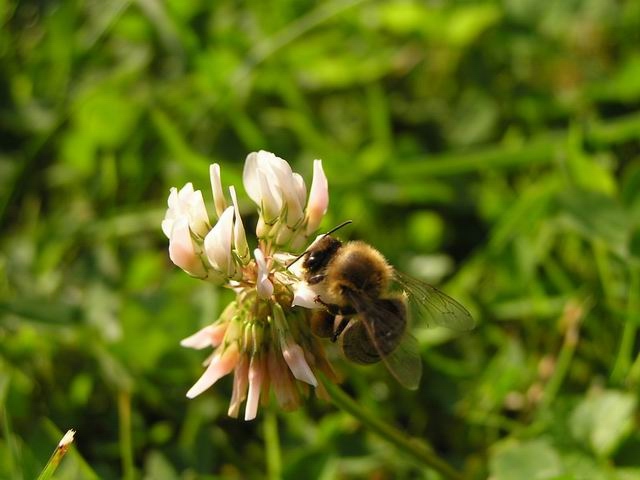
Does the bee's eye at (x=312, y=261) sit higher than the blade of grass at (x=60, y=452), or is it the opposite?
the bee's eye at (x=312, y=261)

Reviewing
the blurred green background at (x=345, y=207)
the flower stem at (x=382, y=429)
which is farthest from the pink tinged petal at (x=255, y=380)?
the blurred green background at (x=345, y=207)

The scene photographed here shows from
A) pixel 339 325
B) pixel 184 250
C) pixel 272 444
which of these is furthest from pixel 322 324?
pixel 272 444

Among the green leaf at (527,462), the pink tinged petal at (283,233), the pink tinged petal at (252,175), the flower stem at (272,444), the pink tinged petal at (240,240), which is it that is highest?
the pink tinged petal at (252,175)

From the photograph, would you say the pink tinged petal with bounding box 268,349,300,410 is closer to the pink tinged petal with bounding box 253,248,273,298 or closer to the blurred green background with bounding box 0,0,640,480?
the pink tinged petal with bounding box 253,248,273,298

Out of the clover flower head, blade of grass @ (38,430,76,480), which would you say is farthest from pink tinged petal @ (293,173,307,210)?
blade of grass @ (38,430,76,480)

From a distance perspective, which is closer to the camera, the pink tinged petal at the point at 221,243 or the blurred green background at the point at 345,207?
the pink tinged petal at the point at 221,243

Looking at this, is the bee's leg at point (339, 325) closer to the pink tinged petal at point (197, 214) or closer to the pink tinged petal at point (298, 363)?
the pink tinged petal at point (298, 363)
